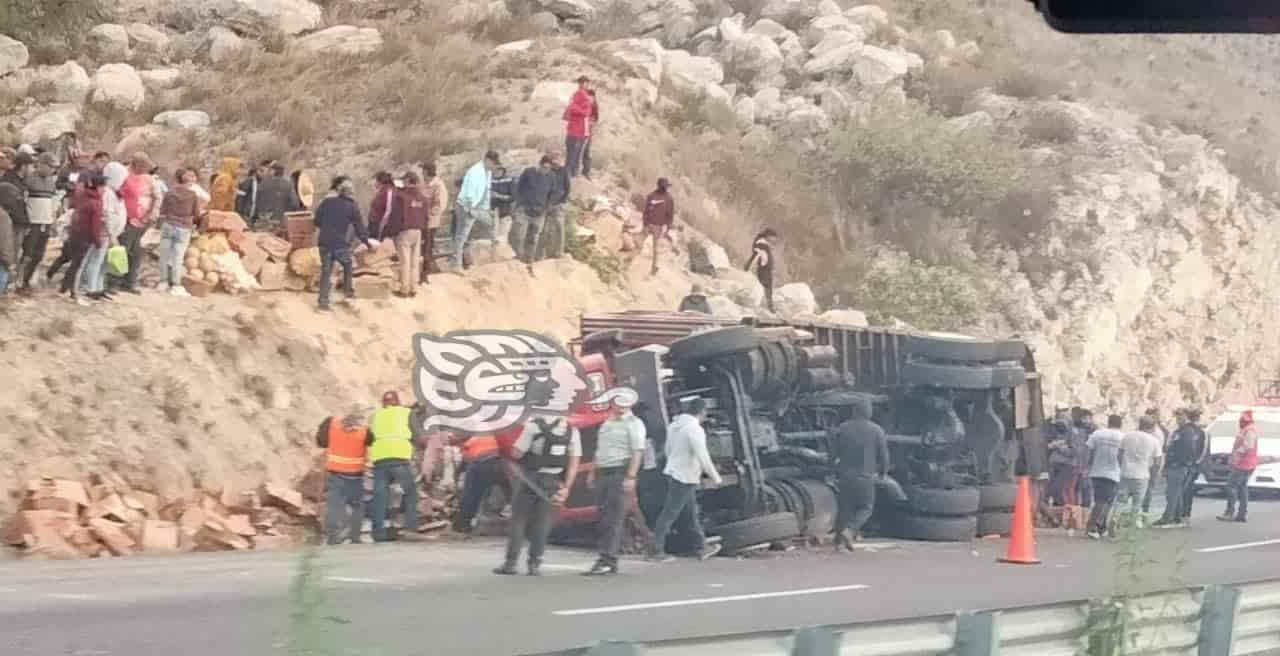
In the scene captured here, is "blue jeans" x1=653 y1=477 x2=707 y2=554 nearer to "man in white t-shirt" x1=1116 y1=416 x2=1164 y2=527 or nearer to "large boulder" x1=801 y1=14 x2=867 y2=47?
"man in white t-shirt" x1=1116 y1=416 x2=1164 y2=527

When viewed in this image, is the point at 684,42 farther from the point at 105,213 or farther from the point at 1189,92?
the point at 105,213

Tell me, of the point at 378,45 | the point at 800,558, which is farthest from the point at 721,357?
the point at 378,45

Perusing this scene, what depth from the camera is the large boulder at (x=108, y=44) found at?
33781 mm

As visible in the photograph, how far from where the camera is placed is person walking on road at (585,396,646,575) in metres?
17.9

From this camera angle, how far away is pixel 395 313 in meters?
24.6

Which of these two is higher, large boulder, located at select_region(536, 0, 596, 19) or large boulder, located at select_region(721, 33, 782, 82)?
large boulder, located at select_region(536, 0, 596, 19)

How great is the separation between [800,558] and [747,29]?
79.8 feet

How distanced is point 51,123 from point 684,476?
1497 cm

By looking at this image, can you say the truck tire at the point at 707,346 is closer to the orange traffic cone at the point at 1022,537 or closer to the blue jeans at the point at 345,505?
the orange traffic cone at the point at 1022,537

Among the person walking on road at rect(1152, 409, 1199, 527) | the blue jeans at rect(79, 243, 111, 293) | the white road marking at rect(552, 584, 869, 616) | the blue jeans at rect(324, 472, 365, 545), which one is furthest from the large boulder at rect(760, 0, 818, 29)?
the white road marking at rect(552, 584, 869, 616)

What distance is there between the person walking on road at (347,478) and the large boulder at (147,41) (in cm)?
1583

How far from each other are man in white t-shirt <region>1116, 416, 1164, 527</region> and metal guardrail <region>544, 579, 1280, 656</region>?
13.1 meters

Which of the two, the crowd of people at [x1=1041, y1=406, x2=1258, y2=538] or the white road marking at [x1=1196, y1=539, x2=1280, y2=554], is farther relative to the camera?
the white road marking at [x1=1196, y1=539, x2=1280, y2=554]

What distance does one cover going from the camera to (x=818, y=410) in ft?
69.7
